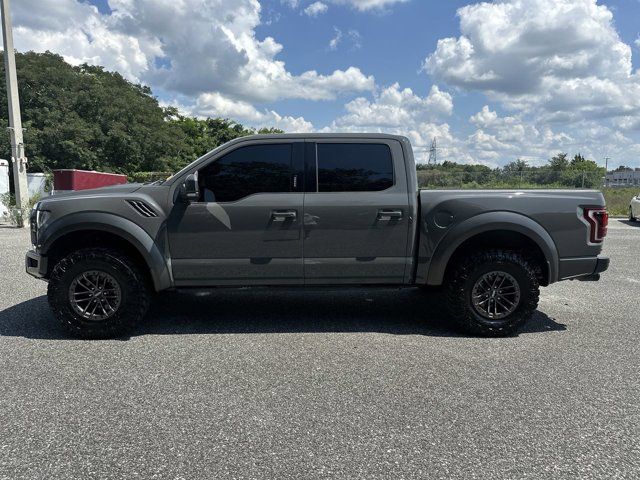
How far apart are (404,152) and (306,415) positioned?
108 inches

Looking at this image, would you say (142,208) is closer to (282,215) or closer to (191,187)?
(191,187)

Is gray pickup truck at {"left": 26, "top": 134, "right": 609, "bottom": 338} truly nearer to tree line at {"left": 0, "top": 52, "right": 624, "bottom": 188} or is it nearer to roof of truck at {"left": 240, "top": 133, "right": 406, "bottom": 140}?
roof of truck at {"left": 240, "top": 133, "right": 406, "bottom": 140}

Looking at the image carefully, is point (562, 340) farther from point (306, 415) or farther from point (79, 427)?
point (79, 427)

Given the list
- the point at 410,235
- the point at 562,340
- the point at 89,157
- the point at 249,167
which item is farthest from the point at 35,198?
the point at 562,340

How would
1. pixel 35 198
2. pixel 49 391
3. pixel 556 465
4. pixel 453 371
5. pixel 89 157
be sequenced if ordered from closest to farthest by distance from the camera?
1. pixel 556 465
2. pixel 49 391
3. pixel 453 371
4. pixel 35 198
5. pixel 89 157

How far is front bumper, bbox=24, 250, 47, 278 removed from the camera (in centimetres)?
444

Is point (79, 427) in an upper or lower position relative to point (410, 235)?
lower

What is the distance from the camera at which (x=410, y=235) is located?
4520 millimetres

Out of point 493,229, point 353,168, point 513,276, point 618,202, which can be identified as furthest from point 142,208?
point 618,202

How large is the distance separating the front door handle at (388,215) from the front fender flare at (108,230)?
212 centimetres

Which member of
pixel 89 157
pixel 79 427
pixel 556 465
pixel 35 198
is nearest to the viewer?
pixel 556 465

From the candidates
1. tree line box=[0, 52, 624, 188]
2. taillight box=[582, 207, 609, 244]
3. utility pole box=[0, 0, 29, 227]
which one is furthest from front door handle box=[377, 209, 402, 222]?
tree line box=[0, 52, 624, 188]

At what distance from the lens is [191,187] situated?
4.25 metres

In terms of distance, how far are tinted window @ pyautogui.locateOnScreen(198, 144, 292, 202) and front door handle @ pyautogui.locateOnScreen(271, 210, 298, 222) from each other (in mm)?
221
